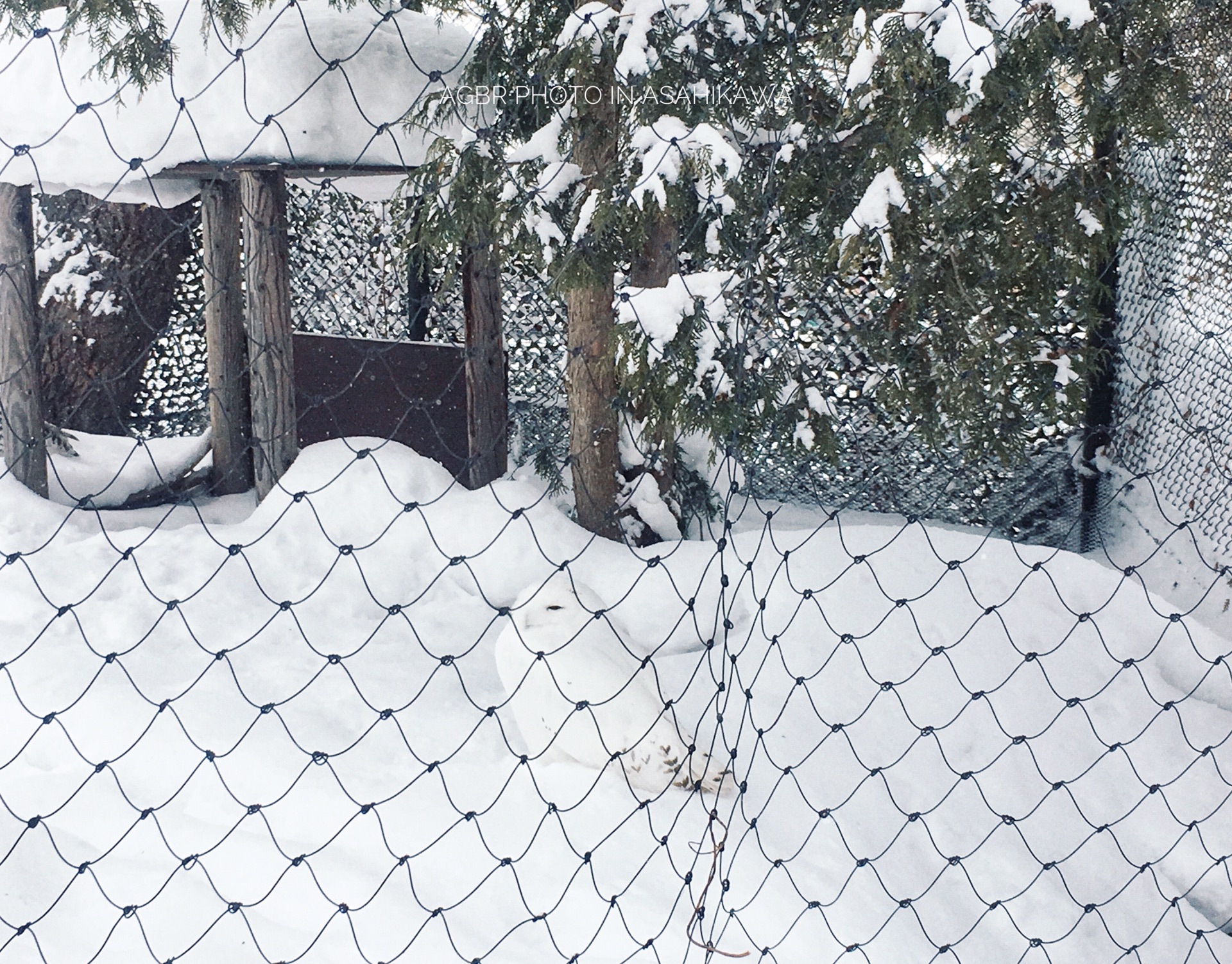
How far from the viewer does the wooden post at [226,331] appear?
3547 mm

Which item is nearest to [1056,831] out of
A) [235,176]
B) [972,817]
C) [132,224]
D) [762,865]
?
[972,817]

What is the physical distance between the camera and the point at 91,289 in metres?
4.37

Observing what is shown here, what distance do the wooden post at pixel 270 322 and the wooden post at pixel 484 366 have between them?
54 cm

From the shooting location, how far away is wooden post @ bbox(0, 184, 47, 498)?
3410 mm

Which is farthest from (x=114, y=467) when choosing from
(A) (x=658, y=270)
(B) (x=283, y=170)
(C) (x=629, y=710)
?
(C) (x=629, y=710)

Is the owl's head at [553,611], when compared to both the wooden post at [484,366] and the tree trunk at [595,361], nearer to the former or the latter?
the tree trunk at [595,361]

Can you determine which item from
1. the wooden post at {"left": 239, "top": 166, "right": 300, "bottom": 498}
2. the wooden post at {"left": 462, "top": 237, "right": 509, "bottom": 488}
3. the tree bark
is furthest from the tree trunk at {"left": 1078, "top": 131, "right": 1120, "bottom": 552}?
the wooden post at {"left": 239, "top": 166, "right": 300, "bottom": 498}

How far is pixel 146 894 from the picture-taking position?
6.18ft

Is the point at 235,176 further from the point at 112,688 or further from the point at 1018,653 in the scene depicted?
the point at 1018,653

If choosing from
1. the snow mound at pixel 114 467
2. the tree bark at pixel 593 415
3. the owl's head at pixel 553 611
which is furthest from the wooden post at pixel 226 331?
the owl's head at pixel 553 611

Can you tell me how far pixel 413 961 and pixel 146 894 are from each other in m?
0.49

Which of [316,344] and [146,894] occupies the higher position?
[316,344]

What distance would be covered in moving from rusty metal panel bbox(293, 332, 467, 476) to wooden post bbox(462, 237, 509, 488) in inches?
18.0

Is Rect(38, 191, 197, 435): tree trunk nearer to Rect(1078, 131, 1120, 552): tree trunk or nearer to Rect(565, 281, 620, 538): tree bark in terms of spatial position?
Rect(565, 281, 620, 538): tree bark
